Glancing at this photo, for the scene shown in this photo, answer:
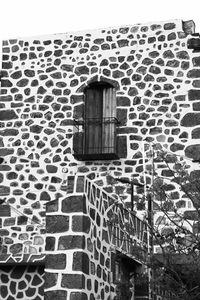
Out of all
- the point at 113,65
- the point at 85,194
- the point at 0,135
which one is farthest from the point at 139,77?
the point at 85,194

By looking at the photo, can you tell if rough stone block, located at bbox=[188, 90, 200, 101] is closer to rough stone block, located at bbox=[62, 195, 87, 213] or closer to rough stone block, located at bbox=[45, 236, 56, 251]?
rough stone block, located at bbox=[62, 195, 87, 213]

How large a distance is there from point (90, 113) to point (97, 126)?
1.22 ft

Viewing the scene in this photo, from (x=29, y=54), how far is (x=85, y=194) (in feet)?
23.8

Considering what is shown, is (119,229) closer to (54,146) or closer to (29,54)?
(54,146)

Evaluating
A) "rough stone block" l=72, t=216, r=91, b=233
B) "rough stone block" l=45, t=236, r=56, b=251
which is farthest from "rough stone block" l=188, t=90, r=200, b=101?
"rough stone block" l=45, t=236, r=56, b=251

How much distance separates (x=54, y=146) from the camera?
15.5 m

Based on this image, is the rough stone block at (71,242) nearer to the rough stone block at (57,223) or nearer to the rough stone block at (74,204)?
the rough stone block at (57,223)

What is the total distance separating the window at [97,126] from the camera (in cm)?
1526

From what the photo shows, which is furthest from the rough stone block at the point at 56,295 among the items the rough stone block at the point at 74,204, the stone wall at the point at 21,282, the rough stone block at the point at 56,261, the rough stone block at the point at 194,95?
the rough stone block at the point at 194,95

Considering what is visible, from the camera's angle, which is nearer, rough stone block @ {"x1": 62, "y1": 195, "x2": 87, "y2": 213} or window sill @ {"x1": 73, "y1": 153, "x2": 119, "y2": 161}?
rough stone block @ {"x1": 62, "y1": 195, "x2": 87, "y2": 213}

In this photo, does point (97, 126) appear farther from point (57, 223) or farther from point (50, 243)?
point (50, 243)

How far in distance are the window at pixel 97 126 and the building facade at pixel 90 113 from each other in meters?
0.02

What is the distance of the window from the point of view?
15.3 meters

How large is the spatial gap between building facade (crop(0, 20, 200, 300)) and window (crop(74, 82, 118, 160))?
0.02 m
